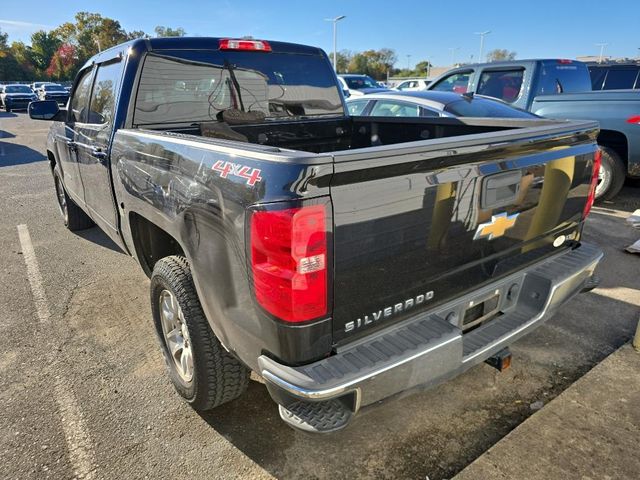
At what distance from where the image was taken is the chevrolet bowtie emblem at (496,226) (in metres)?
2.10

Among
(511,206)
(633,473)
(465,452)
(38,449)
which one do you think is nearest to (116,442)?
(38,449)

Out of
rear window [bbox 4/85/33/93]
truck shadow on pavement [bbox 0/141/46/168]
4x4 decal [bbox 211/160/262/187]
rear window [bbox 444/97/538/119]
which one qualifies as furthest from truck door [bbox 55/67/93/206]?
rear window [bbox 4/85/33/93]

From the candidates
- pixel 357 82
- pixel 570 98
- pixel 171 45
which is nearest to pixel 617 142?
pixel 570 98

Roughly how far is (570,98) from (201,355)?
21.1ft

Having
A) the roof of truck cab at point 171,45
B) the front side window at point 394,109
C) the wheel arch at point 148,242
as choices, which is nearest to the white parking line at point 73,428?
the wheel arch at point 148,242

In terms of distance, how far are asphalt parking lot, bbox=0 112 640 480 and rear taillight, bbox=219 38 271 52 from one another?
2233mm

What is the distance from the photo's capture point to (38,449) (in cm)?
234

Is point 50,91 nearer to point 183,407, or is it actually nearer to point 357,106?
point 357,106

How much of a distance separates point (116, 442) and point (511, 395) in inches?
88.6

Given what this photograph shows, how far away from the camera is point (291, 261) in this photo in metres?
1.60

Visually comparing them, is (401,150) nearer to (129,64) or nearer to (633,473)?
(633,473)

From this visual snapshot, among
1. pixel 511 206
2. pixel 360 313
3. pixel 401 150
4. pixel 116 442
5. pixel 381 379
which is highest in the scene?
pixel 401 150

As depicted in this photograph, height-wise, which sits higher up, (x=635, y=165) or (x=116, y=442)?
(x=635, y=165)

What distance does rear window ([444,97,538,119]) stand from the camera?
6.02 meters
